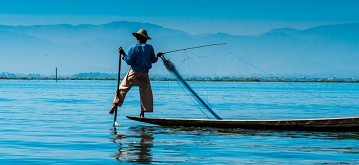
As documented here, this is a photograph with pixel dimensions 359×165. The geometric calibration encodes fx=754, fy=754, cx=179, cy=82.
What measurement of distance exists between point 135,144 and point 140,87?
3.99 meters

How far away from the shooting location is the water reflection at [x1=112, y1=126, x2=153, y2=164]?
1032cm

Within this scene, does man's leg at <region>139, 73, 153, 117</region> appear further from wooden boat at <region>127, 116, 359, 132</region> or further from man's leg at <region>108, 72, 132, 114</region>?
wooden boat at <region>127, 116, 359, 132</region>

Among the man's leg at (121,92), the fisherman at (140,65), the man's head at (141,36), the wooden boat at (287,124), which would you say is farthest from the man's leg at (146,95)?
the man's head at (141,36)

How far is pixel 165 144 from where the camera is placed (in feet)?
40.3

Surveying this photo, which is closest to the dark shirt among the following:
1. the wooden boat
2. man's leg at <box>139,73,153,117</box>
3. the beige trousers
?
the beige trousers

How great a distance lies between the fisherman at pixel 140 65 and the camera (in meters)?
15.6

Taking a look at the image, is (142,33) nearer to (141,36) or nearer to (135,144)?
(141,36)

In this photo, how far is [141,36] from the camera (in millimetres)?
15766

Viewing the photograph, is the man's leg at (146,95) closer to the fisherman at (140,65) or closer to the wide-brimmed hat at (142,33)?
the fisherman at (140,65)

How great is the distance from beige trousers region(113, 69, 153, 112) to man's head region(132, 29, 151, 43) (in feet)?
2.26

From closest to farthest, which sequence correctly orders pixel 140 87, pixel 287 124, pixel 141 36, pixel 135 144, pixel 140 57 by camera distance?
1. pixel 135 144
2. pixel 287 124
3. pixel 140 57
4. pixel 141 36
5. pixel 140 87

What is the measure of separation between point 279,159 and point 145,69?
6045 mm

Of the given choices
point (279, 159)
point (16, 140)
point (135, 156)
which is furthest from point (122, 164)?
point (16, 140)

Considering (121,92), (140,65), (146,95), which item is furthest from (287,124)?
(121,92)
